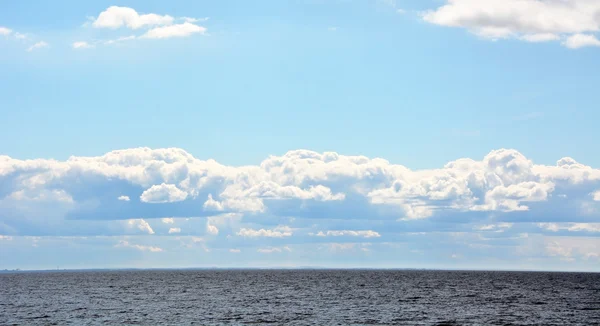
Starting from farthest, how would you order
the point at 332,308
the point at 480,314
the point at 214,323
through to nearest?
the point at 332,308, the point at 480,314, the point at 214,323

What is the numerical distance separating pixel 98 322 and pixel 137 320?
4788 millimetres

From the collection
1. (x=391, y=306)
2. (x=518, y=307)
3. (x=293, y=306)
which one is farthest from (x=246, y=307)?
(x=518, y=307)

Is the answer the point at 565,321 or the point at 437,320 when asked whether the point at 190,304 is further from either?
the point at 565,321

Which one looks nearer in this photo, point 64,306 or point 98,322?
point 98,322

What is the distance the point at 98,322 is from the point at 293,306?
111 ft

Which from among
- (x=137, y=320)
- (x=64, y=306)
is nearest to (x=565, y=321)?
(x=137, y=320)

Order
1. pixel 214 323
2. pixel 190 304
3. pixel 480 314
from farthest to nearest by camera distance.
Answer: pixel 190 304 → pixel 480 314 → pixel 214 323

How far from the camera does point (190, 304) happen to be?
10931cm

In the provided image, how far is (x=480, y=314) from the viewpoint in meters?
91.5

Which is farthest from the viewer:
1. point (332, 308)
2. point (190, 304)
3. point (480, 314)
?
point (190, 304)

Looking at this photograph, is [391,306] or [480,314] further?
[391,306]

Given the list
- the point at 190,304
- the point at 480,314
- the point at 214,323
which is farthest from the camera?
the point at 190,304

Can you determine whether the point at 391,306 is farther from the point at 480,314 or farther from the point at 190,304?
the point at 190,304

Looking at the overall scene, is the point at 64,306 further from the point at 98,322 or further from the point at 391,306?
the point at 391,306
